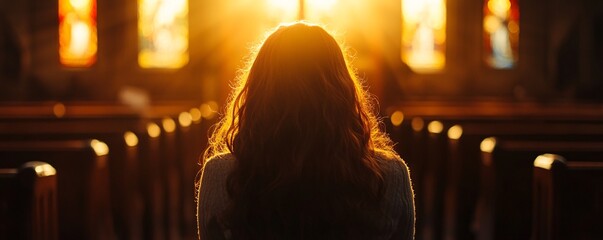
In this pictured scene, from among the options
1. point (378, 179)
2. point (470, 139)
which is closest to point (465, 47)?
point (470, 139)

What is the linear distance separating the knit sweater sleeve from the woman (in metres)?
0.02

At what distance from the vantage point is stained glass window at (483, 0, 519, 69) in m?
16.6

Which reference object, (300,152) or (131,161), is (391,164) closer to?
(300,152)

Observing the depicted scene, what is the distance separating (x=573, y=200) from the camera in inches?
143

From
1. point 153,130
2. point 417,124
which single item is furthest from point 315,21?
point 153,130

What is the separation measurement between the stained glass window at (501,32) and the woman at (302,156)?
14.9 m

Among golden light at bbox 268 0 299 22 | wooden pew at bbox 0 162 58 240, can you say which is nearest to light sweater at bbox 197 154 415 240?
wooden pew at bbox 0 162 58 240

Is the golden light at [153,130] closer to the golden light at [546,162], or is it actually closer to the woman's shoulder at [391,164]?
the golden light at [546,162]

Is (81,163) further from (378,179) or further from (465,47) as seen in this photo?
(465,47)

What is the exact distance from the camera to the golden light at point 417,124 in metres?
8.61

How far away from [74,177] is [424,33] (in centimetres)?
1238

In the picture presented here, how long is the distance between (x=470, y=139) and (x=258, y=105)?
15.8 feet

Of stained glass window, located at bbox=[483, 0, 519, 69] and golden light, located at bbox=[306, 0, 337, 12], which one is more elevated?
golden light, located at bbox=[306, 0, 337, 12]

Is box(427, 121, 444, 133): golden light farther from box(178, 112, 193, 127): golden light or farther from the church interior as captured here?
the church interior
